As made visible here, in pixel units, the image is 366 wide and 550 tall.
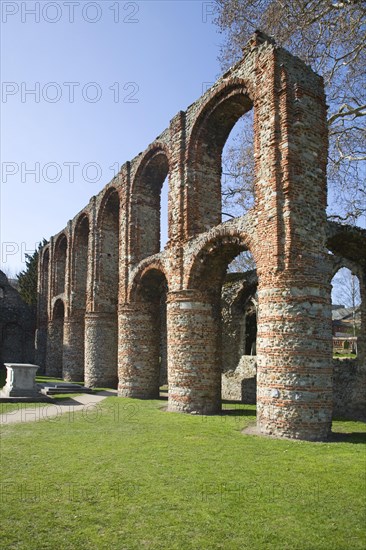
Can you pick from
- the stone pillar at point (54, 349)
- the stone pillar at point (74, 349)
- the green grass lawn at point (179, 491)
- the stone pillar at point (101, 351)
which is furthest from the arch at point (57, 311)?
the green grass lawn at point (179, 491)

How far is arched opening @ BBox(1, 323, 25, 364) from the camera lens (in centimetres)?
3334

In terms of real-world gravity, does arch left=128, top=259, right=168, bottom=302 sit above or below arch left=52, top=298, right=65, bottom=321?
above

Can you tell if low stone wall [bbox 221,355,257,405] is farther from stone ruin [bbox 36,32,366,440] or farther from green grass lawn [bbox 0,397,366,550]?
green grass lawn [bbox 0,397,366,550]

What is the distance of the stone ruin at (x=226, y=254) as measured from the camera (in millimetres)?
9258

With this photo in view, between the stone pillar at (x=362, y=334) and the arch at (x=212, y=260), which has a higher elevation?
the arch at (x=212, y=260)

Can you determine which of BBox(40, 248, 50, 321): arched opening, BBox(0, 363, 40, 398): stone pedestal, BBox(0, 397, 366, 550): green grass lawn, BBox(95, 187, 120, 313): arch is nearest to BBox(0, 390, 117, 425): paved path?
BBox(0, 363, 40, 398): stone pedestal

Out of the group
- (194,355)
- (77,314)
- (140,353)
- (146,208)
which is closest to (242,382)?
(140,353)

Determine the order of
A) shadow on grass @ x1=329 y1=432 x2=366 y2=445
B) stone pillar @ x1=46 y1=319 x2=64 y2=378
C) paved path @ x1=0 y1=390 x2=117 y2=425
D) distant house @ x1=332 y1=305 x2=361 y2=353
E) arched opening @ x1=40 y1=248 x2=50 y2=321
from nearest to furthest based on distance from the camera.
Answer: shadow on grass @ x1=329 y1=432 x2=366 y2=445 → paved path @ x1=0 y1=390 x2=117 y2=425 → stone pillar @ x1=46 y1=319 x2=64 y2=378 → arched opening @ x1=40 y1=248 x2=50 y2=321 → distant house @ x1=332 y1=305 x2=361 y2=353

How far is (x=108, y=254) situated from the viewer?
2069 cm

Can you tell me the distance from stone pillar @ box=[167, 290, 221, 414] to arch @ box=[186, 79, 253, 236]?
213 cm

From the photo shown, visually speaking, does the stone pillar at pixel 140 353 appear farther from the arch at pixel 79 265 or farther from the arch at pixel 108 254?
the arch at pixel 79 265

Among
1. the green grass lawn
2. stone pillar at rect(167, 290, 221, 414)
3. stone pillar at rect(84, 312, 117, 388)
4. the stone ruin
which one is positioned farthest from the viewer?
stone pillar at rect(84, 312, 117, 388)

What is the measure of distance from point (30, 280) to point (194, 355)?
2718 centimetres

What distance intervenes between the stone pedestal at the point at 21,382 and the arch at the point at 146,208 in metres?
5.30
